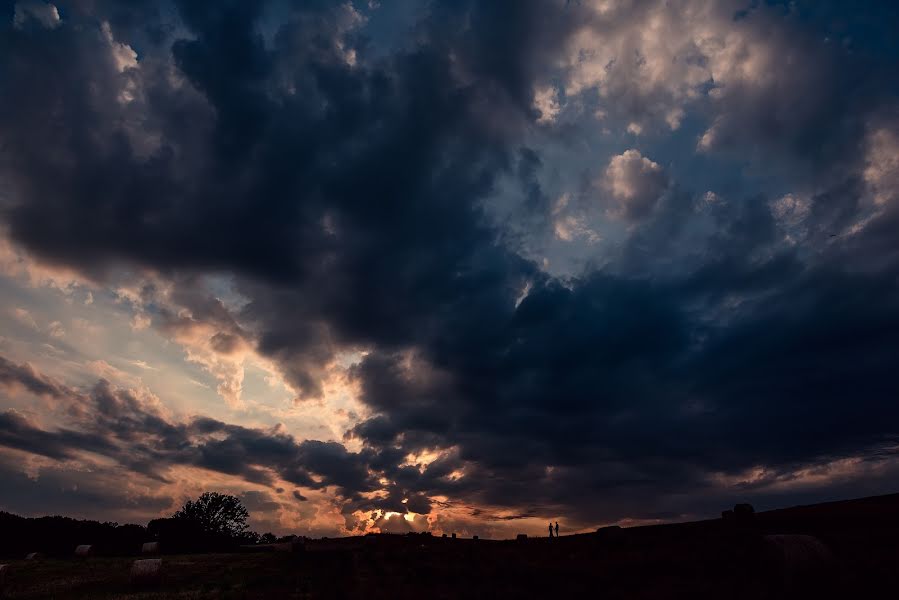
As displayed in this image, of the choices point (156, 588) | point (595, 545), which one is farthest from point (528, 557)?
point (156, 588)

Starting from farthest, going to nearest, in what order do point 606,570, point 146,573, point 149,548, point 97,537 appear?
point 97,537, point 149,548, point 146,573, point 606,570

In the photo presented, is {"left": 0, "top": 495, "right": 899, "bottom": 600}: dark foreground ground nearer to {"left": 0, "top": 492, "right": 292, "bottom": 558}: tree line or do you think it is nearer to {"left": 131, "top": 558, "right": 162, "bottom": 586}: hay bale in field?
{"left": 131, "top": 558, "right": 162, "bottom": 586}: hay bale in field

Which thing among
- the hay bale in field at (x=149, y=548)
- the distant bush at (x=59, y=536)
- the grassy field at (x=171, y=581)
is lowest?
the grassy field at (x=171, y=581)

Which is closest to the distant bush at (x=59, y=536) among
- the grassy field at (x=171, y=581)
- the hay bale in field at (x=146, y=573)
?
the grassy field at (x=171, y=581)

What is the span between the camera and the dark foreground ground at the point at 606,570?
22328 millimetres

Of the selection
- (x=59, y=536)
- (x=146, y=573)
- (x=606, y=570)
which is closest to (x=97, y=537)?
(x=59, y=536)

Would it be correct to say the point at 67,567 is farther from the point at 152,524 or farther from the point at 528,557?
the point at 152,524

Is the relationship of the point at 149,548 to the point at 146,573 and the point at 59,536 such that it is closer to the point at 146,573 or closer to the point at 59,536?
the point at 59,536

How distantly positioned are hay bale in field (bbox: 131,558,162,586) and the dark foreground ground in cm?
49

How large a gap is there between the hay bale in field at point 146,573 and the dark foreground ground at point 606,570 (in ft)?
1.61

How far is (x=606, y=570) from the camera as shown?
30.3m

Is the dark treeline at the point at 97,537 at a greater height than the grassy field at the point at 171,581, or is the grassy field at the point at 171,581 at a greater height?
the dark treeline at the point at 97,537

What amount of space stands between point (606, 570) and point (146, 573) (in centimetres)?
2835

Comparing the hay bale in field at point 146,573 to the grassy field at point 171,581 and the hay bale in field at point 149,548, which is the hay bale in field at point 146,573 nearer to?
the grassy field at point 171,581
